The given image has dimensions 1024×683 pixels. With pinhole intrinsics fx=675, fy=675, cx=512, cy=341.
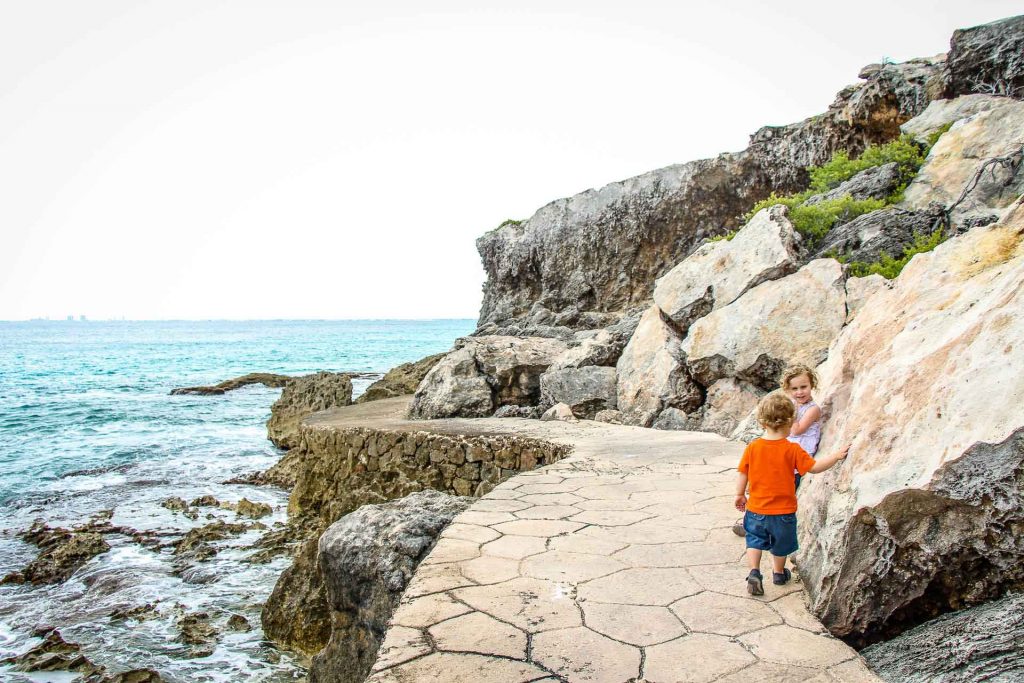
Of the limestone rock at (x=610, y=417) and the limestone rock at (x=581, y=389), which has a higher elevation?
the limestone rock at (x=581, y=389)

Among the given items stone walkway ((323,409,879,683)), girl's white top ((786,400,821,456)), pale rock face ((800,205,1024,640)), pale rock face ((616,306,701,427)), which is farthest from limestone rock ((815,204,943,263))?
pale rock face ((800,205,1024,640))

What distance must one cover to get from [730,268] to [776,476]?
6.69 m

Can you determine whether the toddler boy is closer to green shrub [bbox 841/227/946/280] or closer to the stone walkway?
the stone walkway

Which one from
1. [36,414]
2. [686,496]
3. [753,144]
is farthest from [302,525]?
[36,414]

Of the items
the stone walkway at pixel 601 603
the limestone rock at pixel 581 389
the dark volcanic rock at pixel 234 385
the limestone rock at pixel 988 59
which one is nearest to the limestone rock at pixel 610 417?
the limestone rock at pixel 581 389

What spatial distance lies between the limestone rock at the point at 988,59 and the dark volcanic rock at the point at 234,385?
2779 cm

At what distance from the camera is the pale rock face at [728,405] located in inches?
336

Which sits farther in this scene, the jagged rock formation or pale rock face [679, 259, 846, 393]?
the jagged rock formation

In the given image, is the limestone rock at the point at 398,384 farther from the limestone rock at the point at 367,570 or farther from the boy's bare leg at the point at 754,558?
the boy's bare leg at the point at 754,558

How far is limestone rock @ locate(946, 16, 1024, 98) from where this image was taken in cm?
1158

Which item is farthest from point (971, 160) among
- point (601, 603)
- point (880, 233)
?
point (601, 603)

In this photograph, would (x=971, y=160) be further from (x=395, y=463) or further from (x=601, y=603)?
(x=601, y=603)

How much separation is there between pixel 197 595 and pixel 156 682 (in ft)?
8.04

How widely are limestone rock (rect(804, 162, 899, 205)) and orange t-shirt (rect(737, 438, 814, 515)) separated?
27.2 feet
